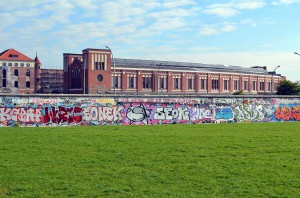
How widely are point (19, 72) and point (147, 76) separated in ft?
135

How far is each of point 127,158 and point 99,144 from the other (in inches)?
167

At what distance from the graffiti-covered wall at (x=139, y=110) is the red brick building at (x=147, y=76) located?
3822 cm

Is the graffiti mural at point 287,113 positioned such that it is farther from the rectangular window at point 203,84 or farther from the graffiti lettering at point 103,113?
the rectangular window at point 203,84

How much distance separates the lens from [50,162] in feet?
42.5

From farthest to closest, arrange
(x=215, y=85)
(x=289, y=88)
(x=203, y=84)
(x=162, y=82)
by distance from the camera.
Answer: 1. (x=215, y=85)
2. (x=203, y=84)
3. (x=162, y=82)
4. (x=289, y=88)

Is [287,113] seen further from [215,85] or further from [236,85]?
[236,85]

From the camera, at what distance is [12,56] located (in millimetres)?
106688

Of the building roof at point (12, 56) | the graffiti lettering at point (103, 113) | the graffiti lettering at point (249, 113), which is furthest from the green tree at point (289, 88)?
the building roof at point (12, 56)

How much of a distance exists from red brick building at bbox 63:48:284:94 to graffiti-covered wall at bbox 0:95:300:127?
125 feet

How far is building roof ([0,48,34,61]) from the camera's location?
105 meters

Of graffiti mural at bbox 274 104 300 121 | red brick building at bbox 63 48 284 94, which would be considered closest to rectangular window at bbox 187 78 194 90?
red brick building at bbox 63 48 284 94

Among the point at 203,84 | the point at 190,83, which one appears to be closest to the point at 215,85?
the point at 203,84

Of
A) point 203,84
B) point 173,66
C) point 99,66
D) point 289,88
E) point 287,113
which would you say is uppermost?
point 173,66

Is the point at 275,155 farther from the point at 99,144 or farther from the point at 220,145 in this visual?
the point at 99,144
